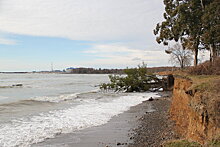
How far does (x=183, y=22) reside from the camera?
20562 millimetres

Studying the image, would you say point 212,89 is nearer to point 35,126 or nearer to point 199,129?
point 199,129

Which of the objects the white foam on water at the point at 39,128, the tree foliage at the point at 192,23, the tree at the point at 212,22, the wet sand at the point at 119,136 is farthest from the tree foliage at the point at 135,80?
the wet sand at the point at 119,136

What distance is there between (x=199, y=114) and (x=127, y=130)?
4935mm

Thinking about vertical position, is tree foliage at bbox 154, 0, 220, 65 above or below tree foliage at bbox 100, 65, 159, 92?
above

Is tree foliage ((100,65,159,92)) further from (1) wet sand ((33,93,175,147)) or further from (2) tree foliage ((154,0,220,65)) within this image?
(1) wet sand ((33,93,175,147))

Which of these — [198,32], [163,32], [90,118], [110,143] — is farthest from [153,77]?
[110,143]

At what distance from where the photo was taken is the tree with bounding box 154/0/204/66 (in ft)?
66.0

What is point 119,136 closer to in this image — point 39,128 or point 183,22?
point 39,128

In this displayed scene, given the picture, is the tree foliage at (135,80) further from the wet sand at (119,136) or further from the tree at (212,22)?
the wet sand at (119,136)

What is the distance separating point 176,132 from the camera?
9406 millimetres

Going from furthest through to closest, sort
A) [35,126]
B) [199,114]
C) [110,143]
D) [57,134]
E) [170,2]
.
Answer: [170,2] → [35,126] → [57,134] → [110,143] → [199,114]

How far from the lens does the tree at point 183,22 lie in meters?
20.1

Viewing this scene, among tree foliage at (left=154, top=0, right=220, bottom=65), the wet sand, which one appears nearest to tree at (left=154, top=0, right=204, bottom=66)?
tree foliage at (left=154, top=0, right=220, bottom=65)

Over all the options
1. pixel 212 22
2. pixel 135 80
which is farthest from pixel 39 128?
pixel 135 80
